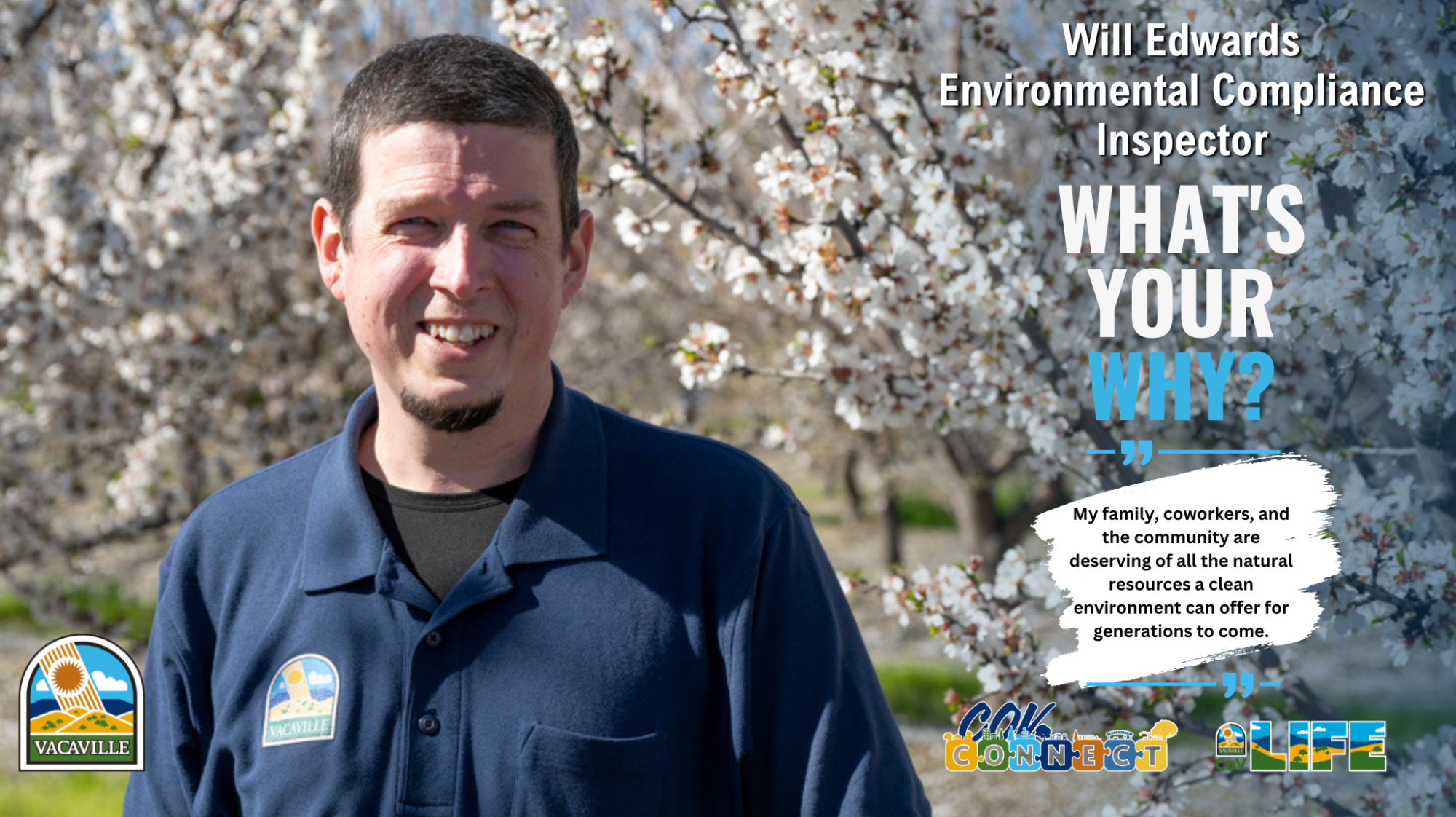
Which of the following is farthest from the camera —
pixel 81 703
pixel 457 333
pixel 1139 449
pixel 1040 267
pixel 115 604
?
pixel 115 604

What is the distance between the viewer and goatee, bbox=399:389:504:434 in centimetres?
178

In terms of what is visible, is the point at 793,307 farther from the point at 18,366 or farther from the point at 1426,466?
the point at 18,366

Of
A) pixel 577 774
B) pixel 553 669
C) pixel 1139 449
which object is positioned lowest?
pixel 577 774

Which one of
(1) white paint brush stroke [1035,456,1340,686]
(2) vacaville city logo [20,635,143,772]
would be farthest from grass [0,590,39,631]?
(1) white paint brush stroke [1035,456,1340,686]

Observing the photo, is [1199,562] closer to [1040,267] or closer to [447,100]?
[1040,267]

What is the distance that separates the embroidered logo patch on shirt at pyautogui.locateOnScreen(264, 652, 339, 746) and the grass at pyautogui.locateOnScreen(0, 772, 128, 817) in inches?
192

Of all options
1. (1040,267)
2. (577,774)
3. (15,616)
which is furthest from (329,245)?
(15,616)

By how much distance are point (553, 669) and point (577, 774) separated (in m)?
0.14

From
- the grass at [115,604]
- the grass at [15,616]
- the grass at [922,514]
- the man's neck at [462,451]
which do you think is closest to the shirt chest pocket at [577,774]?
the man's neck at [462,451]

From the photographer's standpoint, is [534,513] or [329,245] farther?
[329,245]

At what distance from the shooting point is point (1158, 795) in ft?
10.9

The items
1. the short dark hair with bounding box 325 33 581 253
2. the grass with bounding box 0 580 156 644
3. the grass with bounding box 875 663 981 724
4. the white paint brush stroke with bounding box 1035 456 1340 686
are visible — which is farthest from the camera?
the grass with bounding box 875 663 981 724

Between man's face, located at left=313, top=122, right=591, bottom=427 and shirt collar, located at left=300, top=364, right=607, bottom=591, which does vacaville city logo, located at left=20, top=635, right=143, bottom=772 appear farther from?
man's face, located at left=313, top=122, right=591, bottom=427

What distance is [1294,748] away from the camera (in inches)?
129
